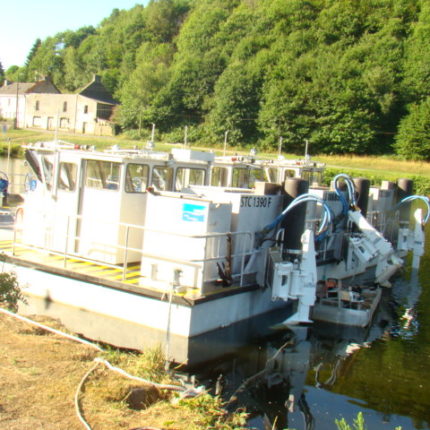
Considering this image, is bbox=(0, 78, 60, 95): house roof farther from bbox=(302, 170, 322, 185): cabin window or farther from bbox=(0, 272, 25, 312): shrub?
bbox=(0, 272, 25, 312): shrub

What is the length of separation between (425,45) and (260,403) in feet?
226

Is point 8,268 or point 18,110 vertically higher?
point 18,110

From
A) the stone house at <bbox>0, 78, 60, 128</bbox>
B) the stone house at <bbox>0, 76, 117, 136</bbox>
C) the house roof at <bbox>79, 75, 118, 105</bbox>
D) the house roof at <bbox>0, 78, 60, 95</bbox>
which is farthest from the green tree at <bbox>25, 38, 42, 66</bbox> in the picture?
the stone house at <bbox>0, 76, 117, 136</bbox>

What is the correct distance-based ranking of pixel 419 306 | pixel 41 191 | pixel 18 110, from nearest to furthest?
pixel 41 191 < pixel 419 306 < pixel 18 110

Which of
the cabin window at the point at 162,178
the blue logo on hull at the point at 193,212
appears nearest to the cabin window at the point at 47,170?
the cabin window at the point at 162,178

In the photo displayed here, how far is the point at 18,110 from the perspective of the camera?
84312mm

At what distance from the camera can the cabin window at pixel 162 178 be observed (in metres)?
11.5

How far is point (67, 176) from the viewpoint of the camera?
1141 cm

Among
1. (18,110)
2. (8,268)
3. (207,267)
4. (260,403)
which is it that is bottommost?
(260,403)

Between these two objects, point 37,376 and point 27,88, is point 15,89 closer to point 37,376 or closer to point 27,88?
point 27,88

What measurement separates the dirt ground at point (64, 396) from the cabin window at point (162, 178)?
198 inches

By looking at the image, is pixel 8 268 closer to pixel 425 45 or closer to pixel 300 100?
pixel 300 100

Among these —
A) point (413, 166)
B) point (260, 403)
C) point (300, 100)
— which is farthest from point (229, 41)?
point (260, 403)

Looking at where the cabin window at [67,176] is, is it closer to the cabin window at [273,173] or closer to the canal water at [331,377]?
the canal water at [331,377]
